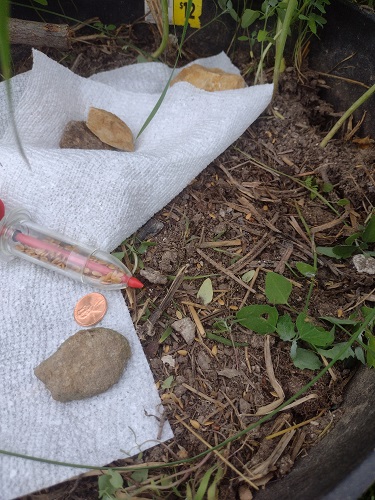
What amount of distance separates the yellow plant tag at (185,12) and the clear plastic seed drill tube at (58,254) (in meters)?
0.85

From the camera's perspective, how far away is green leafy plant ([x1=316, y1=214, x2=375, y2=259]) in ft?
3.67

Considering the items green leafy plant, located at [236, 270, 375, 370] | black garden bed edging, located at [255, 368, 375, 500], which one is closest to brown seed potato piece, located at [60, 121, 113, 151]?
green leafy plant, located at [236, 270, 375, 370]

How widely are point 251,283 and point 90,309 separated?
38 cm

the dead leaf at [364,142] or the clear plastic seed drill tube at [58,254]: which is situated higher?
the dead leaf at [364,142]

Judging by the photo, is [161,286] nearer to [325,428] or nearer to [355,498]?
[325,428]

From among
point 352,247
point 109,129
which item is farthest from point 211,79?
point 352,247

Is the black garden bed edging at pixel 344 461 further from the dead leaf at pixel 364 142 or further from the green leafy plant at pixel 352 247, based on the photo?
the dead leaf at pixel 364 142

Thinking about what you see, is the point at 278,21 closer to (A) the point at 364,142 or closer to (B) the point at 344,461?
(A) the point at 364,142

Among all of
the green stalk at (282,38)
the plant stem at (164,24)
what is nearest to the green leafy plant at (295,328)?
the green stalk at (282,38)

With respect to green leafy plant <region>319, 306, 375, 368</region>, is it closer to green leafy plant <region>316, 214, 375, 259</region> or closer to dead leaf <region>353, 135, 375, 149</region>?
green leafy plant <region>316, 214, 375, 259</region>

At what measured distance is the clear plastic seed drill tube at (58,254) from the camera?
3.66 feet

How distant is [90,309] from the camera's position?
1.09 metres

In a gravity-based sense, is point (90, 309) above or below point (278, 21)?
below

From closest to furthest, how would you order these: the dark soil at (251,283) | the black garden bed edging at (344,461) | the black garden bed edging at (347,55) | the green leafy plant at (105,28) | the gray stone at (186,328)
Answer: the black garden bed edging at (344,461), the dark soil at (251,283), the gray stone at (186,328), the black garden bed edging at (347,55), the green leafy plant at (105,28)
